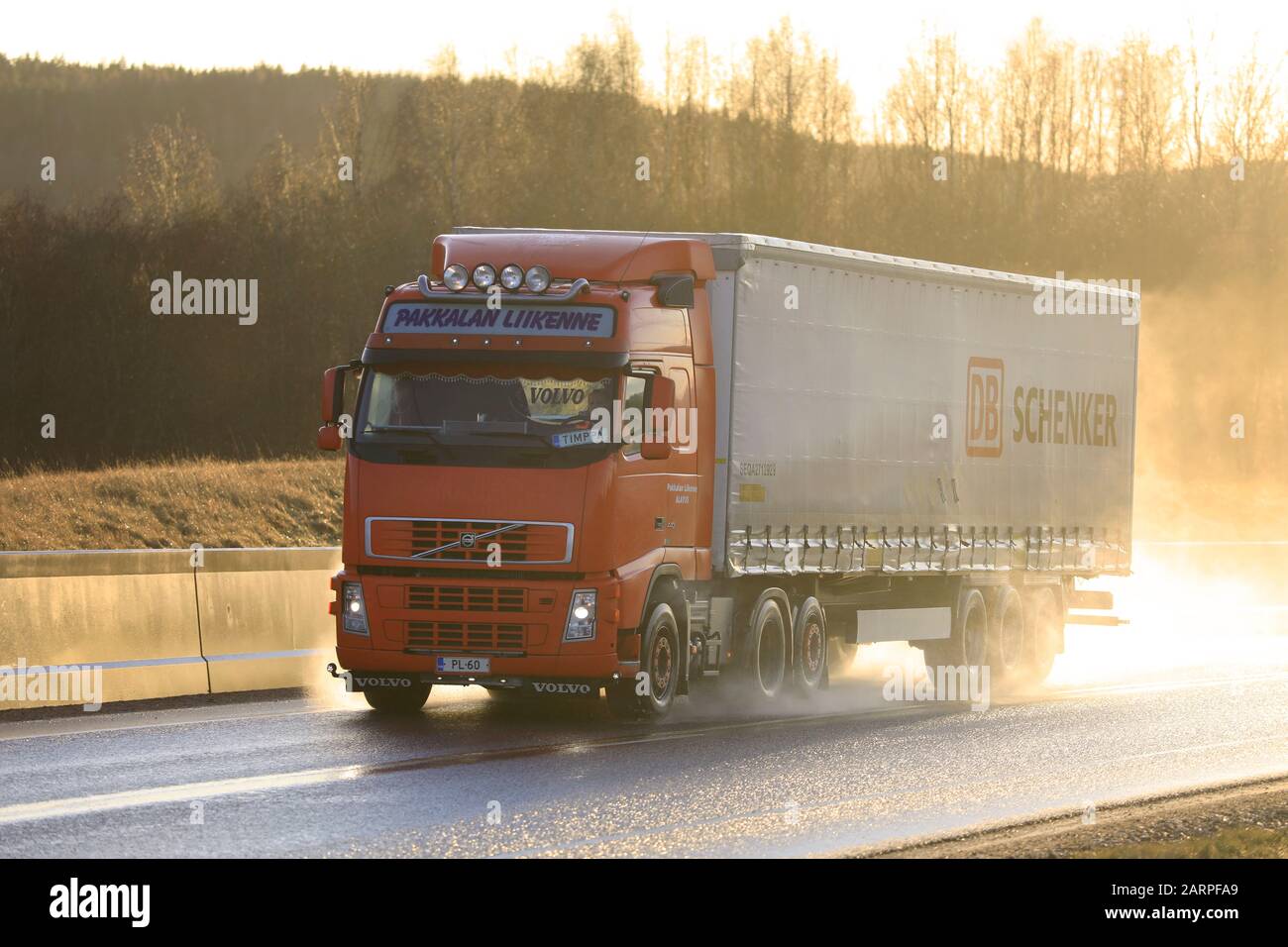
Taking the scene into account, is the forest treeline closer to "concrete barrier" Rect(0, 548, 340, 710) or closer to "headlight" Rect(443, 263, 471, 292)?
"concrete barrier" Rect(0, 548, 340, 710)

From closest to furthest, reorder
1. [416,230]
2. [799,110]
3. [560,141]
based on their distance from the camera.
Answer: [416,230], [560,141], [799,110]

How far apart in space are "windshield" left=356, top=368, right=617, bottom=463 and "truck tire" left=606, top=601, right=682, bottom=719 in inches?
64.7

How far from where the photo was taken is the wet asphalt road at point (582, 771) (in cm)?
973

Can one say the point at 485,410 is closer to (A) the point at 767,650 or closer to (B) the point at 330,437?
(B) the point at 330,437

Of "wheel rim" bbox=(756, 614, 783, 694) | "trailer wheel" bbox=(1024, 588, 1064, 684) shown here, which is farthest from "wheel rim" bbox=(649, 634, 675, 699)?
"trailer wheel" bbox=(1024, 588, 1064, 684)

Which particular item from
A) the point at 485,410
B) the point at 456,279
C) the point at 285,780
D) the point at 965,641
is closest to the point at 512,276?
the point at 456,279

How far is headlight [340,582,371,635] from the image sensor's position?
48.0 ft

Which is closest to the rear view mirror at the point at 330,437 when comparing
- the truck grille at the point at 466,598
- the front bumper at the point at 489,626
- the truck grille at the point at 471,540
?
the truck grille at the point at 471,540

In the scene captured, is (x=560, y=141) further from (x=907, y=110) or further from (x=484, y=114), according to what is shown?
(x=907, y=110)

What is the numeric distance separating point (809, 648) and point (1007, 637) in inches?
164

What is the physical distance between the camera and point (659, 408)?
14820mm
